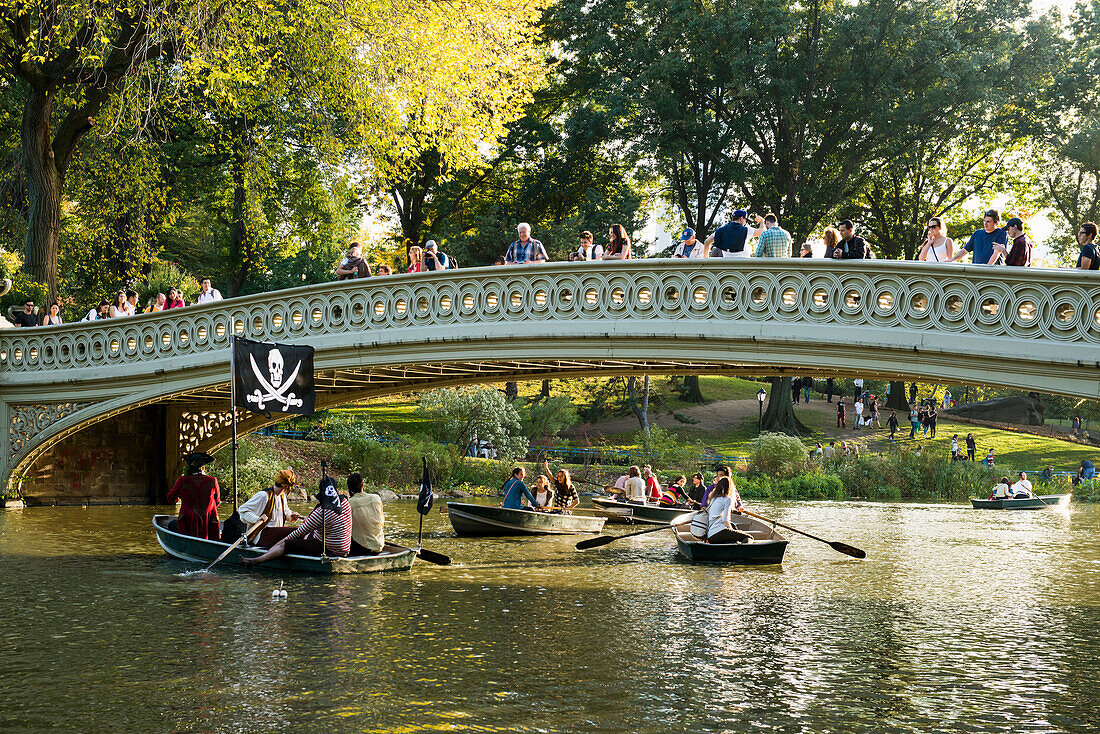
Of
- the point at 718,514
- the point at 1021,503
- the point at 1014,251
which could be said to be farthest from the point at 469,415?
the point at 1014,251

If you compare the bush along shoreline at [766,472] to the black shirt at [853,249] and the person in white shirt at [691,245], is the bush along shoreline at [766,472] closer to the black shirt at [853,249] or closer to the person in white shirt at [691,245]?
the person in white shirt at [691,245]

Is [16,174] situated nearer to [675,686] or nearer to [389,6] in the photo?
[389,6]

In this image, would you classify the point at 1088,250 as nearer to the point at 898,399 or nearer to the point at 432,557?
the point at 432,557

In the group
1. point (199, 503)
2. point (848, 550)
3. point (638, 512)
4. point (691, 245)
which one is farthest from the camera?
point (638, 512)

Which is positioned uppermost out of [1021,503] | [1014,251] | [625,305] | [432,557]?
[1014,251]

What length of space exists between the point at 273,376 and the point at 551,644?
717 cm

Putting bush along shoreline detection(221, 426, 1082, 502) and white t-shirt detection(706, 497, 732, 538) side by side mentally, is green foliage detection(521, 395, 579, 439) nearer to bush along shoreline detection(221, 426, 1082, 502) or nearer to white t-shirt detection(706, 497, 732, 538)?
bush along shoreline detection(221, 426, 1082, 502)

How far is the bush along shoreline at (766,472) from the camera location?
30.9m

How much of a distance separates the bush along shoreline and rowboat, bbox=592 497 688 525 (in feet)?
28.6

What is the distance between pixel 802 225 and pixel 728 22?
7192 millimetres

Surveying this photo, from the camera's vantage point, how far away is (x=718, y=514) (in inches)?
671

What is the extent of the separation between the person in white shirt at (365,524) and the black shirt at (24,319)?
10350 mm

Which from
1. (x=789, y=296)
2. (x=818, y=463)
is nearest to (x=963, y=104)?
(x=818, y=463)

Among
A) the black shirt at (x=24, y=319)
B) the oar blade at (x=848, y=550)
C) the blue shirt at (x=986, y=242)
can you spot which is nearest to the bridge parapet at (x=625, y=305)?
the black shirt at (x=24, y=319)
